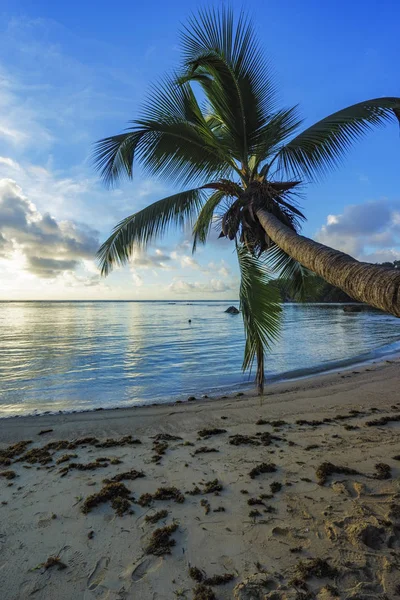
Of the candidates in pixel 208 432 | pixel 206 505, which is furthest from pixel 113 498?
pixel 208 432

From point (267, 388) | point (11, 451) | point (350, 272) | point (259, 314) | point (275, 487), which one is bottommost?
point (267, 388)

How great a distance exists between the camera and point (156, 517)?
338cm

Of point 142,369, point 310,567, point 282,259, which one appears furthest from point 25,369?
point 310,567

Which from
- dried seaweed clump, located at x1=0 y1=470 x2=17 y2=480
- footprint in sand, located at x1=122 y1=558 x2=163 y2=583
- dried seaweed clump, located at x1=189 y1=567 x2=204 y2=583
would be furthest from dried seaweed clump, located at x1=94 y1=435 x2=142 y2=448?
dried seaweed clump, located at x1=189 y1=567 x2=204 y2=583

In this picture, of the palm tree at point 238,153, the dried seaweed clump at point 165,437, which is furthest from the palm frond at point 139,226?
the dried seaweed clump at point 165,437

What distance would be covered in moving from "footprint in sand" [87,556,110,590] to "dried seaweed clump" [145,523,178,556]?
0.36m

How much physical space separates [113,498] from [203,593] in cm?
168

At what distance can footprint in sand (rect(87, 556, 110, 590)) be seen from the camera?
259cm

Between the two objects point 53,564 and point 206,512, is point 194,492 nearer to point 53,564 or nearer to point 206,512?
point 206,512

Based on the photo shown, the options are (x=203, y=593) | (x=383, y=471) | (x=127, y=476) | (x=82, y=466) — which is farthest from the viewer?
(x=82, y=466)

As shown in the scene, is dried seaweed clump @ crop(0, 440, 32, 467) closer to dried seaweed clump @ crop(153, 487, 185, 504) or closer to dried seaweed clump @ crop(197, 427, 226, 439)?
dried seaweed clump @ crop(153, 487, 185, 504)

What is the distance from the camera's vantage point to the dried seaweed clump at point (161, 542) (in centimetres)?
291

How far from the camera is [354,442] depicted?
5.32 meters

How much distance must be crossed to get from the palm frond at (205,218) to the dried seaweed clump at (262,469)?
499cm
